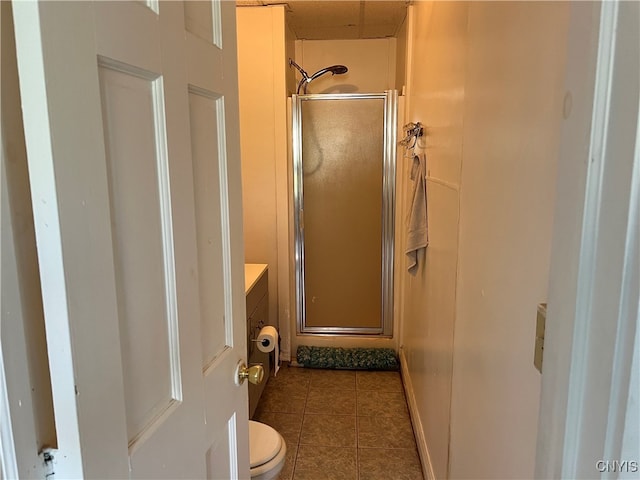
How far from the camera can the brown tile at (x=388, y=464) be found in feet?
6.96

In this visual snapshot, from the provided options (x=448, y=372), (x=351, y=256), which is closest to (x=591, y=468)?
(x=448, y=372)

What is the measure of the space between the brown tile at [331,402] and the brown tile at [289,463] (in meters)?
0.35

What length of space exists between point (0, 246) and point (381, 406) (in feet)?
8.33

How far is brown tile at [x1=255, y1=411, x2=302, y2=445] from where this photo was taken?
2420 millimetres

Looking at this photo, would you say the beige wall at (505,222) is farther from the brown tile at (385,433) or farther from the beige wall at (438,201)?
the brown tile at (385,433)

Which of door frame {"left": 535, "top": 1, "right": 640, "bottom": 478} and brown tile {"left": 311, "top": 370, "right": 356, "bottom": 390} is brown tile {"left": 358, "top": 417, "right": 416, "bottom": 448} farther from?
door frame {"left": 535, "top": 1, "right": 640, "bottom": 478}

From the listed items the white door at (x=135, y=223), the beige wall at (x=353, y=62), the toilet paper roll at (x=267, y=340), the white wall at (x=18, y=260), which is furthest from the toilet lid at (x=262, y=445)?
the beige wall at (x=353, y=62)

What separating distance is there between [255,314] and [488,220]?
5.28 feet

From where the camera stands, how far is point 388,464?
7.22 feet

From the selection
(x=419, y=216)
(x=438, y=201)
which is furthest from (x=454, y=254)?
(x=419, y=216)

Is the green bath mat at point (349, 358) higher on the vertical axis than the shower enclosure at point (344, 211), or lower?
lower

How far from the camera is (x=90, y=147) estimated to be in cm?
55

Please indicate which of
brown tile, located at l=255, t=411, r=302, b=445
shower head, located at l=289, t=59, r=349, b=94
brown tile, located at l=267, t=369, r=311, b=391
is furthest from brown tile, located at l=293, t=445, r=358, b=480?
shower head, located at l=289, t=59, r=349, b=94

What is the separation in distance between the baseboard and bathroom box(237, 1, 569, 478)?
2 centimetres
